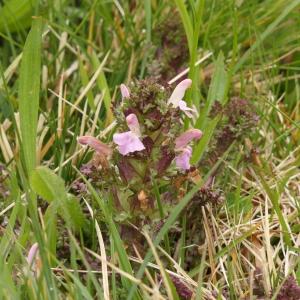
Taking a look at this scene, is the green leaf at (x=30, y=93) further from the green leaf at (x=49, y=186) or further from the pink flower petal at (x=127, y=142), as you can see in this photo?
the pink flower petal at (x=127, y=142)

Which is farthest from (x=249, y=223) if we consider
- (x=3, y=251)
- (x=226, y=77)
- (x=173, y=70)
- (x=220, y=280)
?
(x=173, y=70)

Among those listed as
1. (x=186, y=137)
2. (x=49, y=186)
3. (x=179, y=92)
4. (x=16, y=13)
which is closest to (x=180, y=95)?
(x=179, y=92)

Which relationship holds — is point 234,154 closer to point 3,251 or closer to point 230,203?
point 230,203

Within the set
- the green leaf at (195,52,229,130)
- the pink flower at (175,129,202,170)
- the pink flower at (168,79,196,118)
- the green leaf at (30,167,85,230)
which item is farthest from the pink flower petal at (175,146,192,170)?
the green leaf at (195,52,229,130)

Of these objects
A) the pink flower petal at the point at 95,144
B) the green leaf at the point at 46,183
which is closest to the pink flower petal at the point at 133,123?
the pink flower petal at the point at 95,144

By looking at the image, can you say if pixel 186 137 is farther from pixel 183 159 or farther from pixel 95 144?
pixel 95 144

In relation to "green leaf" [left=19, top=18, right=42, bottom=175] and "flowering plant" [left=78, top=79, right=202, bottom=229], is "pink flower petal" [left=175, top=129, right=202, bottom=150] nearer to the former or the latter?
"flowering plant" [left=78, top=79, right=202, bottom=229]
